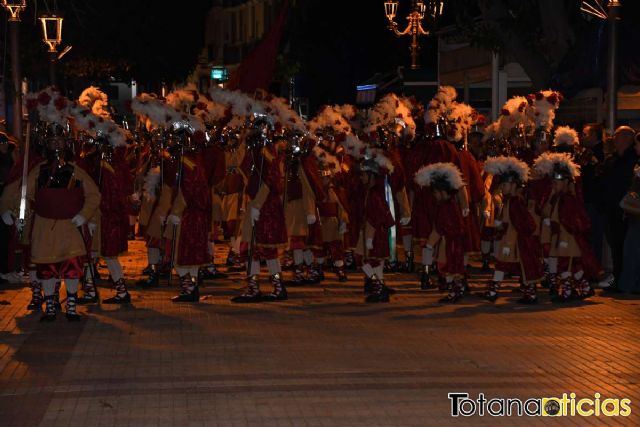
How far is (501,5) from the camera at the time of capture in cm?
2178

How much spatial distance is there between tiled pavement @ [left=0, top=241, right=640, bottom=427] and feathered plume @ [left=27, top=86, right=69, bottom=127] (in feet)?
7.21

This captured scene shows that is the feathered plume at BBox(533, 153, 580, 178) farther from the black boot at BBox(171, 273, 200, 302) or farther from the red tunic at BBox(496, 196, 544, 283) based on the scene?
the black boot at BBox(171, 273, 200, 302)

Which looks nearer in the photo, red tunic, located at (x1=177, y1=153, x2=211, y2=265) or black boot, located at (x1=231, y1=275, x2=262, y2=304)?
red tunic, located at (x1=177, y1=153, x2=211, y2=265)

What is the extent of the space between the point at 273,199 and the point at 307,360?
4282mm

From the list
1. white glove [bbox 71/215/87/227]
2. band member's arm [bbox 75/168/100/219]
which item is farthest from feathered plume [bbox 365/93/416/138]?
white glove [bbox 71/215/87/227]

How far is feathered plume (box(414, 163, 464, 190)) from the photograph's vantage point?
47.1 ft

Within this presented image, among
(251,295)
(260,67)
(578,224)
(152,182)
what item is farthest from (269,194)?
(260,67)

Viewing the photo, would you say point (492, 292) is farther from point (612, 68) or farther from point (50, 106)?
point (50, 106)

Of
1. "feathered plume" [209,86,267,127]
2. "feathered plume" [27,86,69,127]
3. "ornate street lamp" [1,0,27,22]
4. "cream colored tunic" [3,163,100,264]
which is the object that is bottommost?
"cream colored tunic" [3,163,100,264]

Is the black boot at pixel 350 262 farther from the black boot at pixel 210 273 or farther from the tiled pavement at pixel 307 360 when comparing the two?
the tiled pavement at pixel 307 360

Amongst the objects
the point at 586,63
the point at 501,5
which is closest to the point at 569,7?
the point at 501,5

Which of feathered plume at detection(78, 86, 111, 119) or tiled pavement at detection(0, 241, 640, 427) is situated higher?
feathered plume at detection(78, 86, 111, 119)

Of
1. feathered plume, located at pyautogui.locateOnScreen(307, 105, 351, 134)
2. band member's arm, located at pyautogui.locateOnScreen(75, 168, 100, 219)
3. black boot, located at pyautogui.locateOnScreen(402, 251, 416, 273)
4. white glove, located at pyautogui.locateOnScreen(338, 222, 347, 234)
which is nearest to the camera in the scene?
band member's arm, located at pyautogui.locateOnScreen(75, 168, 100, 219)

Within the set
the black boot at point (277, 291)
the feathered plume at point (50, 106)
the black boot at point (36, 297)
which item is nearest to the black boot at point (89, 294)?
the black boot at point (36, 297)
